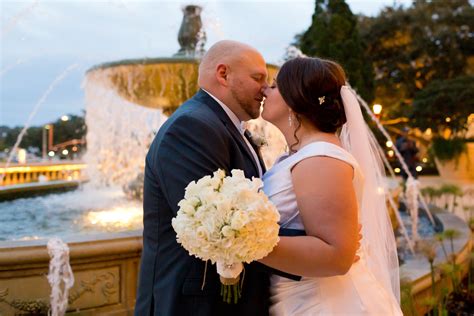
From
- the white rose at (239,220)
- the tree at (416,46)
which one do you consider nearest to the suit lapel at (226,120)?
the white rose at (239,220)

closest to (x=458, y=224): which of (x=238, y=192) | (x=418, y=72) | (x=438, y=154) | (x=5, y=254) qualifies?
(x=5, y=254)

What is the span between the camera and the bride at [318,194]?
198 cm

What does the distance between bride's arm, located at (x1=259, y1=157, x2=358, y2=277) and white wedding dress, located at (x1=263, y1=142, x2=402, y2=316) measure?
0.38 feet

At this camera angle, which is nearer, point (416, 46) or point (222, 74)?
point (222, 74)

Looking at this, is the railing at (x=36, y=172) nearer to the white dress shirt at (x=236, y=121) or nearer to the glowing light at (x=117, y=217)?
the glowing light at (x=117, y=217)

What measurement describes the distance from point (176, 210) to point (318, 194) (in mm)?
591

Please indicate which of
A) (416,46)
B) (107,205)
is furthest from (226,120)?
(416,46)

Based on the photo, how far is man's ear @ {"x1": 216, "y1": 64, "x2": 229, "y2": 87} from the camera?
8.33 feet

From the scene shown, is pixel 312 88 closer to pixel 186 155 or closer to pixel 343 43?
pixel 186 155

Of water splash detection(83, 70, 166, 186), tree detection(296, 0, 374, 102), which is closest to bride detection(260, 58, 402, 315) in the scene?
water splash detection(83, 70, 166, 186)

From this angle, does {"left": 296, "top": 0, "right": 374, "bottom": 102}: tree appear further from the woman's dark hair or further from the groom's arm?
the groom's arm

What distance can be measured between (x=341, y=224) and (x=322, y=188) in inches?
6.1

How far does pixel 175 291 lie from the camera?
2.22m

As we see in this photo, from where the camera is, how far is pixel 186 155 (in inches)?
84.4
